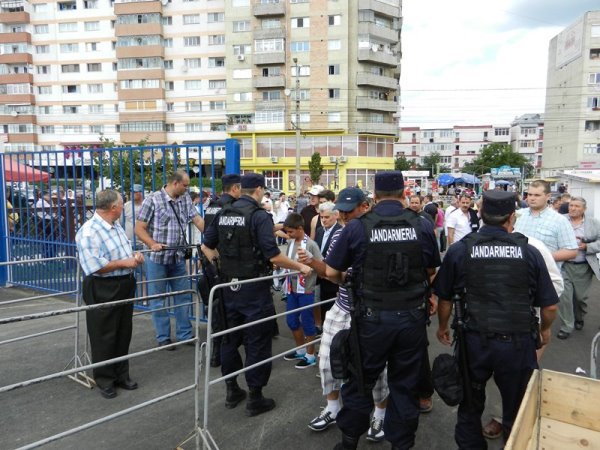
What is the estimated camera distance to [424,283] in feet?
9.79

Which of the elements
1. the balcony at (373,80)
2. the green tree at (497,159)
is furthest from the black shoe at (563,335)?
the green tree at (497,159)

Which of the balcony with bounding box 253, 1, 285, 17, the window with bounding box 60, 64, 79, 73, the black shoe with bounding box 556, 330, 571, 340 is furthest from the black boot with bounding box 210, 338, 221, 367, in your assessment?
the window with bounding box 60, 64, 79, 73

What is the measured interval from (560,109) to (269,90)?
39.0 m

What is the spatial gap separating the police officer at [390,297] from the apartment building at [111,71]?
162 ft

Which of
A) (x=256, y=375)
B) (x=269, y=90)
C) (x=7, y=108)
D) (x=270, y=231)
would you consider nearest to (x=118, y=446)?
(x=256, y=375)

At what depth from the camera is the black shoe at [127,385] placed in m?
4.19

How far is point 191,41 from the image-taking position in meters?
49.7

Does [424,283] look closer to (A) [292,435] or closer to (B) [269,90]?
(A) [292,435]

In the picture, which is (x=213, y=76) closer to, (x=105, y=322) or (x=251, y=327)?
(x=105, y=322)

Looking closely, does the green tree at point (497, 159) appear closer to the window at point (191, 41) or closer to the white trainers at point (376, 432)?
the window at point (191, 41)

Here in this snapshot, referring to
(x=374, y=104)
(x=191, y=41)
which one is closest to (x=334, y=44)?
(x=374, y=104)

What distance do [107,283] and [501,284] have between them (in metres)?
3.37

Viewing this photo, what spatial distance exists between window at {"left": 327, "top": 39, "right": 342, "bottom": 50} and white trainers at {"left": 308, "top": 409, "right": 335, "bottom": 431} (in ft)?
151

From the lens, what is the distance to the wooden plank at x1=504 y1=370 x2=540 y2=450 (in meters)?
1.87
